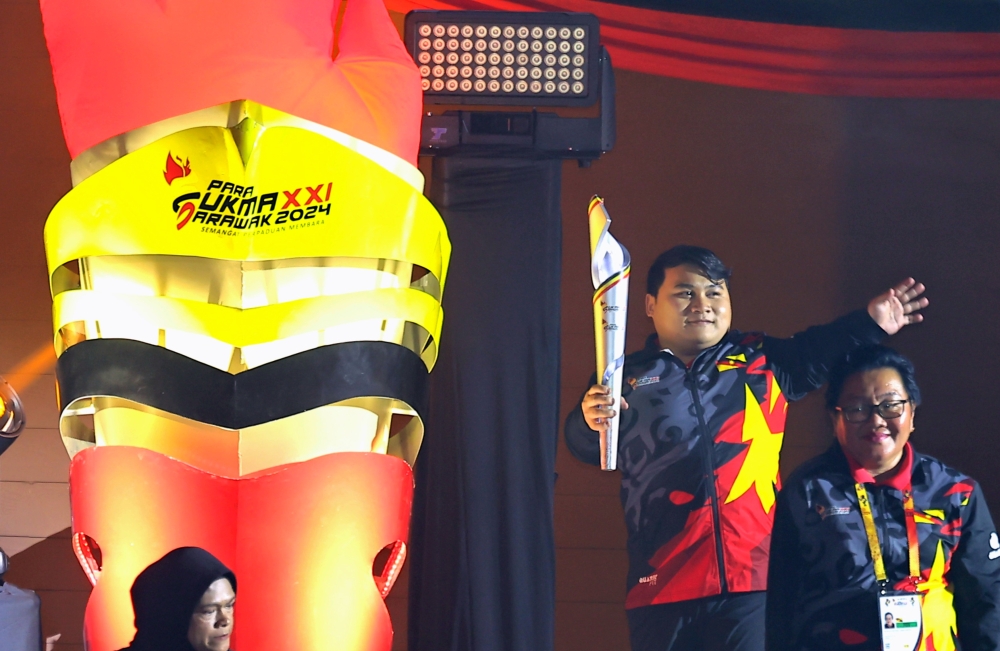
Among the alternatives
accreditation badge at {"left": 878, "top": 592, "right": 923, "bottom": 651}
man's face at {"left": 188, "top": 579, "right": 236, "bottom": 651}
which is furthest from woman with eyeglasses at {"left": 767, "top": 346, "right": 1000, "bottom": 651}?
man's face at {"left": 188, "top": 579, "right": 236, "bottom": 651}

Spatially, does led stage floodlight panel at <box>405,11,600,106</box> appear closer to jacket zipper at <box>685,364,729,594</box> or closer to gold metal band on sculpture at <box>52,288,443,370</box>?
gold metal band on sculpture at <box>52,288,443,370</box>

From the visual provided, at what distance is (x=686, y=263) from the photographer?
2.29m

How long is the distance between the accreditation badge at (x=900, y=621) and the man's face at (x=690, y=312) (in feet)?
2.01

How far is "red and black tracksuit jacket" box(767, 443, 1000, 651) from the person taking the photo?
213cm

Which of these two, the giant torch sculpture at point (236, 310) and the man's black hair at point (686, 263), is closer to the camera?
the giant torch sculpture at point (236, 310)

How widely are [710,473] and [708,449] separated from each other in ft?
0.16

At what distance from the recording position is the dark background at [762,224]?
7.55 feet

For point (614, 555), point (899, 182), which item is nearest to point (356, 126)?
point (614, 555)

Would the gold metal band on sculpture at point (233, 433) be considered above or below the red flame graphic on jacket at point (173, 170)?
below

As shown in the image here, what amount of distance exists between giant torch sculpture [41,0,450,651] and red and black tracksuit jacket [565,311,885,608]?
512mm

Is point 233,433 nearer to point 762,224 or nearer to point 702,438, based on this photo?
point 702,438

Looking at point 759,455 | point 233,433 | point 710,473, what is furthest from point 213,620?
point 759,455

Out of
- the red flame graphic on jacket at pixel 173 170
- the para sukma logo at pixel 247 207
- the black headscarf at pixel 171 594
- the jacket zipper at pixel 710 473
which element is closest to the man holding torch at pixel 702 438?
the jacket zipper at pixel 710 473

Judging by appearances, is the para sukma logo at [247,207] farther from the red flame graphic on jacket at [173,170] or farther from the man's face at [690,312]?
the man's face at [690,312]
